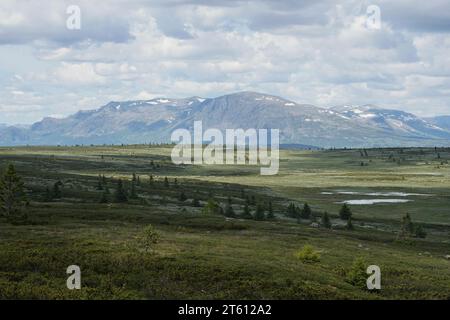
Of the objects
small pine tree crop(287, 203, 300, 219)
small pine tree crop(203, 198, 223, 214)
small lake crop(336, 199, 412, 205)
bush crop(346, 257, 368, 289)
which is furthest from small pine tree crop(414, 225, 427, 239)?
small lake crop(336, 199, 412, 205)

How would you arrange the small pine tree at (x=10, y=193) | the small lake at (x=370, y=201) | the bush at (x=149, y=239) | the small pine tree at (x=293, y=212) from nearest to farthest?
1. the bush at (x=149, y=239)
2. the small pine tree at (x=10, y=193)
3. the small pine tree at (x=293, y=212)
4. the small lake at (x=370, y=201)

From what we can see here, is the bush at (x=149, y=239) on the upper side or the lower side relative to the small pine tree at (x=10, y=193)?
lower

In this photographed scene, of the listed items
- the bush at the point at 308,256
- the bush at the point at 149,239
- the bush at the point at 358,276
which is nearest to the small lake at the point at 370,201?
the bush at the point at 308,256

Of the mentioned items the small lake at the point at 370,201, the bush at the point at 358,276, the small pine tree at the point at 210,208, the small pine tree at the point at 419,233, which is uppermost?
the small pine tree at the point at 210,208

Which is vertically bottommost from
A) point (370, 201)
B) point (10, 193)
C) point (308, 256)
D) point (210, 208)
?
point (308, 256)

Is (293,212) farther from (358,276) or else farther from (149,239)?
(358,276)

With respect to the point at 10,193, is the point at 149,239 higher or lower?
lower

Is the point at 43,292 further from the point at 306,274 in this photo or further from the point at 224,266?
the point at 306,274

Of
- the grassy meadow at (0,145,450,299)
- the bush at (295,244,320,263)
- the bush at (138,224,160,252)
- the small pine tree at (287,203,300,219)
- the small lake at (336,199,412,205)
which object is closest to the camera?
the grassy meadow at (0,145,450,299)

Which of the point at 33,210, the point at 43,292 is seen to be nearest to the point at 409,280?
the point at 43,292

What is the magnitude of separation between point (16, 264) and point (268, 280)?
16.8 metres

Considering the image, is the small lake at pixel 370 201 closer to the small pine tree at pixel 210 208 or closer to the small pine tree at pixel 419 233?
the small pine tree at pixel 419 233

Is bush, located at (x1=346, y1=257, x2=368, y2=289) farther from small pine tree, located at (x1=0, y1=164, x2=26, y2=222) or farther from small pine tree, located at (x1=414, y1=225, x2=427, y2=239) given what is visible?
small pine tree, located at (x1=414, y1=225, x2=427, y2=239)

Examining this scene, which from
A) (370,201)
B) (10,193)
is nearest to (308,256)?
(10,193)
